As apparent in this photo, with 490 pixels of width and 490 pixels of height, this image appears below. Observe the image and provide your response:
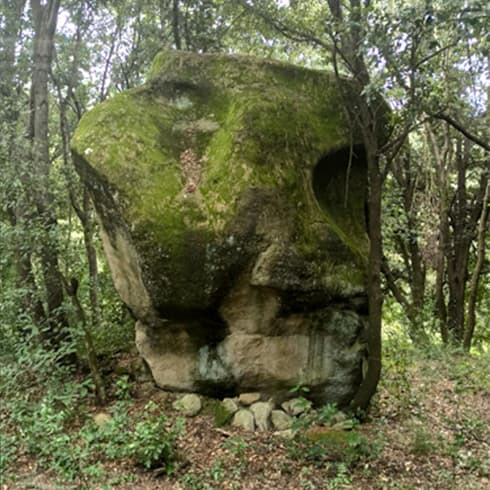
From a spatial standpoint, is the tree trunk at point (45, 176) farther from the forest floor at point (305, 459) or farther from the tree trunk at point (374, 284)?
the tree trunk at point (374, 284)

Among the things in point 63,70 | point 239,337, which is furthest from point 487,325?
point 63,70

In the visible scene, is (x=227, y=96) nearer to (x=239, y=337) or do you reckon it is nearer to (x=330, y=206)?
(x=330, y=206)

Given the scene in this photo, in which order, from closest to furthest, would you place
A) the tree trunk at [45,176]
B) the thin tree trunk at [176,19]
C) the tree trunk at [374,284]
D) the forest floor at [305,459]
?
the forest floor at [305,459], the tree trunk at [374,284], the tree trunk at [45,176], the thin tree trunk at [176,19]

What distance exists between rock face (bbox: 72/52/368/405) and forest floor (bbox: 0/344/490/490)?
0.68 m

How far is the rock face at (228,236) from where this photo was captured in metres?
5.63

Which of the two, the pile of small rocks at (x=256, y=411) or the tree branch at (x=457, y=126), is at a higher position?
the tree branch at (x=457, y=126)

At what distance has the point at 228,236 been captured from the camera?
5602mm

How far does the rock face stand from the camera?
5629mm

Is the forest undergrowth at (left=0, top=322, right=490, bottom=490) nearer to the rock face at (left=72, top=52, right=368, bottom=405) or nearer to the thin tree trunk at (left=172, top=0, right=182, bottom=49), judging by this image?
the rock face at (left=72, top=52, right=368, bottom=405)

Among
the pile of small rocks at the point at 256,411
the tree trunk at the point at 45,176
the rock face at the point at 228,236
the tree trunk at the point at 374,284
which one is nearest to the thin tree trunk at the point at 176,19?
the tree trunk at the point at 45,176

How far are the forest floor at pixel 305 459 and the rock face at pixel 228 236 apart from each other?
680 mm

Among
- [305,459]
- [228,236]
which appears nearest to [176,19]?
[228,236]

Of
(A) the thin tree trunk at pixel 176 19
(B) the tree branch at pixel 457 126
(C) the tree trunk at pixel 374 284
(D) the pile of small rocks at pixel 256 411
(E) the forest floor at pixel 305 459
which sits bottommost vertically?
(E) the forest floor at pixel 305 459

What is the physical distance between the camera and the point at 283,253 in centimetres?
566
